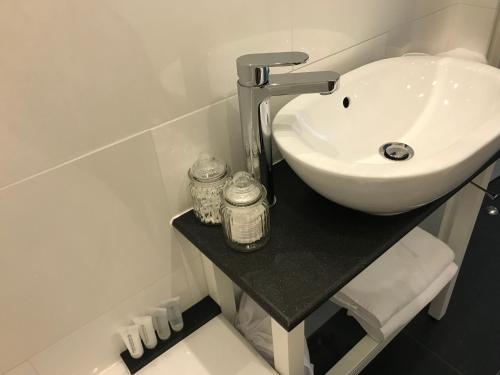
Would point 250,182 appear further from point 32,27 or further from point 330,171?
point 32,27

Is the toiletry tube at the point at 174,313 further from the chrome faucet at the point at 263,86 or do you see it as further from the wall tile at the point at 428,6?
the wall tile at the point at 428,6

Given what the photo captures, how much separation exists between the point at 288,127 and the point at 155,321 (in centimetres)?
52

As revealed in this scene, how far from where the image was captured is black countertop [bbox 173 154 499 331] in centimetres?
70

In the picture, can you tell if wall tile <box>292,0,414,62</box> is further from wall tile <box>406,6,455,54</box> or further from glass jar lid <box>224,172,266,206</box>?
glass jar lid <box>224,172,266,206</box>

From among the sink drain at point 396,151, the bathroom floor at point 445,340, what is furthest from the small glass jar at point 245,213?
the bathroom floor at point 445,340

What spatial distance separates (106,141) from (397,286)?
80 centimetres

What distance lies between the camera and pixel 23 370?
0.81 metres

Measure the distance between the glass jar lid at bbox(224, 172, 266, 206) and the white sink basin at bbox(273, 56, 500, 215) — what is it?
0.08 meters

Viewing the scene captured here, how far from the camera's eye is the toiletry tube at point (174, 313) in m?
0.96

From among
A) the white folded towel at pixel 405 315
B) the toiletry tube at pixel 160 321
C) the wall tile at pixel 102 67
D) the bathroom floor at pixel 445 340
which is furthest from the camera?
the bathroom floor at pixel 445 340

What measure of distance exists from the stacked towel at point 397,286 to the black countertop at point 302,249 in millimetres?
312

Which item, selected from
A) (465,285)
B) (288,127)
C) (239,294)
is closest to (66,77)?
(288,127)

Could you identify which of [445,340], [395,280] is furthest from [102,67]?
[445,340]

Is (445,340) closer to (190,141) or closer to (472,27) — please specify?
(472,27)
